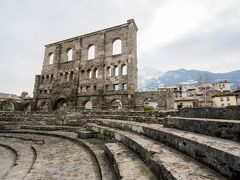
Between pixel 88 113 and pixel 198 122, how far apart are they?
9.24 meters

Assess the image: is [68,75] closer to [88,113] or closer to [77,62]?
[77,62]

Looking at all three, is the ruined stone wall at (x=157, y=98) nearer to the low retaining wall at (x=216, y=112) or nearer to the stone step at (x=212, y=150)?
the low retaining wall at (x=216, y=112)

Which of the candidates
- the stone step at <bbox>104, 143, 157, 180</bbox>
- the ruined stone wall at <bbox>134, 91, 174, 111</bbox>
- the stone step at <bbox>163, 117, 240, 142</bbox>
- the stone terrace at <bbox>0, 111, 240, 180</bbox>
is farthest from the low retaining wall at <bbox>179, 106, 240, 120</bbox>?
the ruined stone wall at <bbox>134, 91, 174, 111</bbox>

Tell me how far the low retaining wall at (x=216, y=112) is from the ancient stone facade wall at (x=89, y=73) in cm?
1493

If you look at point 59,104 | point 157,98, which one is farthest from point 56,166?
point 59,104

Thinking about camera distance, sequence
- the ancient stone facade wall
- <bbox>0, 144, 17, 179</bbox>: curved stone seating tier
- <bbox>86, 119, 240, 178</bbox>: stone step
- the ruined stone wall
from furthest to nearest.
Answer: the ancient stone facade wall < the ruined stone wall < <bbox>0, 144, 17, 179</bbox>: curved stone seating tier < <bbox>86, 119, 240, 178</bbox>: stone step

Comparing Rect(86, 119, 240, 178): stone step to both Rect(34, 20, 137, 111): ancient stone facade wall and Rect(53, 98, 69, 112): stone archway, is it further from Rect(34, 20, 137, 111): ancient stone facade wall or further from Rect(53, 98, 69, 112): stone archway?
Rect(53, 98, 69, 112): stone archway

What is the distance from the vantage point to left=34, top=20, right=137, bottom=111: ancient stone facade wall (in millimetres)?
20094

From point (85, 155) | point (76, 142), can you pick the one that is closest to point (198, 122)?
point (85, 155)

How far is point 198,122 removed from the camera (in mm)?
2684

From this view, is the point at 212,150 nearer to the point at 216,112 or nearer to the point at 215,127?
the point at 215,127

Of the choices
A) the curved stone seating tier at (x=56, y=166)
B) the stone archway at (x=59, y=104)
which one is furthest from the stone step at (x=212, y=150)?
the stone archway at (x=59, y=104)

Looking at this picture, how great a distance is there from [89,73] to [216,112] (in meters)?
21.0

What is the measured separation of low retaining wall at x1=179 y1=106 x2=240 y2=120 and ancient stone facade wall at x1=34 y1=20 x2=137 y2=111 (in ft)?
49.0
